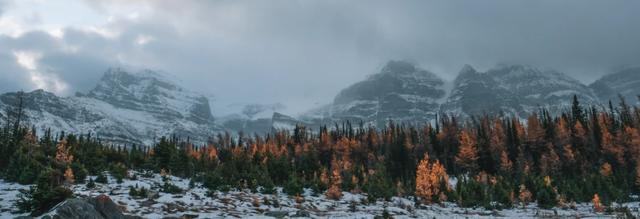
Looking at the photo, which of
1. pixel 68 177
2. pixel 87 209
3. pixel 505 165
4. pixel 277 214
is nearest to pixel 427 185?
pixel 277 214

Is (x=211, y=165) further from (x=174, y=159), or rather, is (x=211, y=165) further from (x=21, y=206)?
(x=21, y=206)

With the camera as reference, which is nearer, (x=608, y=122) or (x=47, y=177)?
(x=47, y=177)

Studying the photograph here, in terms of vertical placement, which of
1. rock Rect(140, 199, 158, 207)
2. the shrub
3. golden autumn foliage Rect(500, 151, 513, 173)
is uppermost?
golden autumn foliage Rect(500, 151, 513, 173)

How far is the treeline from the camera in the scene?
48966 mm

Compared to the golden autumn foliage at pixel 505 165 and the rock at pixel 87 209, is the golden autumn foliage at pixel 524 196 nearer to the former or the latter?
the golden autumn foliage at pixel 505 165

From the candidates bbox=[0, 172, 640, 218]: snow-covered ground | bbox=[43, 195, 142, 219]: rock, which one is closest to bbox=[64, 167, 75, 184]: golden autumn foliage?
bbox=[0, 172, 640, 218]: snow-covered ground

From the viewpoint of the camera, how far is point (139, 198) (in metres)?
35.8

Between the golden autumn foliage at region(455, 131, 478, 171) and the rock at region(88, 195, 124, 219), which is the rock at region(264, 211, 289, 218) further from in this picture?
the golden autumn foliage at region(455, 131, 478, 171)

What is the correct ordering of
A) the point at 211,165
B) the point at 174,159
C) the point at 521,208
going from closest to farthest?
1. the point at 521,208
2. the point at 174,159
3. the point at 211,165

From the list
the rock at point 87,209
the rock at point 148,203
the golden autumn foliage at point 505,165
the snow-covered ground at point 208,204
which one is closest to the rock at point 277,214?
the snow-covered ground at point 208,204

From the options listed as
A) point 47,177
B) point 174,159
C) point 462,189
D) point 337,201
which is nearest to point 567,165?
point 462,189

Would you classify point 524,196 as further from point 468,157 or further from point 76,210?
point 76,210

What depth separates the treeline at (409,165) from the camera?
1928 inches

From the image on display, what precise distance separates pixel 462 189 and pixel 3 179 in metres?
46.4
